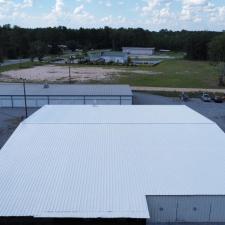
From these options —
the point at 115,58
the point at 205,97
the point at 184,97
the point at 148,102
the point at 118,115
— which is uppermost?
the point at 118,115

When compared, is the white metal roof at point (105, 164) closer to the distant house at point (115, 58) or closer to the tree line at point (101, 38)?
the distant house at point (115, 58)

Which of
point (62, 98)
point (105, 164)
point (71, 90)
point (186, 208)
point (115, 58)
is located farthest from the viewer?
point (115, 58)

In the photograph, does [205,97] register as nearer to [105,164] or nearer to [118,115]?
[118,115]

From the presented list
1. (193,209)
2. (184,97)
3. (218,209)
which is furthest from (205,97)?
(193,209)

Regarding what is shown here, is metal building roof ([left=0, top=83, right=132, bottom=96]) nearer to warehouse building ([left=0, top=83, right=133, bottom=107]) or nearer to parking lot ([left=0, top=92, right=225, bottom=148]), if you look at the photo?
warehouse building ([left=0, top=83, right=133, bottom=107])

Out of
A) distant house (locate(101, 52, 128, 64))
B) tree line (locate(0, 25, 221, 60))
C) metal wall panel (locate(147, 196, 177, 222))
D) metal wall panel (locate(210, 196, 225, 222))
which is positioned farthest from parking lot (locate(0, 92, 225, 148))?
tree line (locate(0, 25, 221, 60))

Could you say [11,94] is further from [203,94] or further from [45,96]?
[203,94]

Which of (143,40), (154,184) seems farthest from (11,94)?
(143,40)
